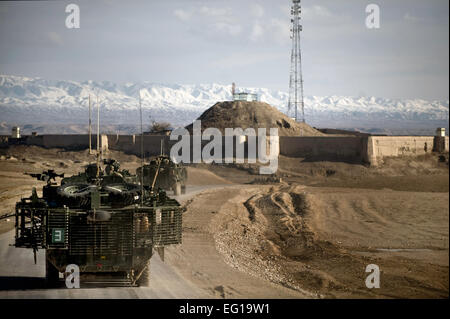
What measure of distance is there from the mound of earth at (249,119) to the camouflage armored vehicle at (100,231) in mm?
59003

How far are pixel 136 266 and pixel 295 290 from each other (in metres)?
4.38

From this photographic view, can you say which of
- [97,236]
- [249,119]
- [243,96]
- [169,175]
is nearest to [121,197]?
[97,236]

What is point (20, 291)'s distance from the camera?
14.0 m

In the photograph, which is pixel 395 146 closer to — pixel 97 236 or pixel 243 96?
pixel 243 96

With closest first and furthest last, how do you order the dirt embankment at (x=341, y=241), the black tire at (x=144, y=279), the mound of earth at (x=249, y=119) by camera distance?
the black tire at (x=144, y=279), the dirt embankment at (x=341, y=241), the mound of earth at (x=249, y=119)

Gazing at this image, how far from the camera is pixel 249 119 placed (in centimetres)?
7850

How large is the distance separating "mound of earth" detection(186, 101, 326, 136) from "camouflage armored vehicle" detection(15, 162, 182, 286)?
59003mm

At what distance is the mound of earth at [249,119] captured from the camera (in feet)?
251

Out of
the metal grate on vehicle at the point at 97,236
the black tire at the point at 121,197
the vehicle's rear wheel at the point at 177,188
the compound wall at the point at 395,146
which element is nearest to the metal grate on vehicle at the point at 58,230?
the metal grate on vehicle at the point at 97,236

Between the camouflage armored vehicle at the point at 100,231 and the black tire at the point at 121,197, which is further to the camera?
the black tire at the point at 121,197

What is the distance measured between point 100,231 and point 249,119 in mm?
65419

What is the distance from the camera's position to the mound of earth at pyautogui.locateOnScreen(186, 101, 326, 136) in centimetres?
7638

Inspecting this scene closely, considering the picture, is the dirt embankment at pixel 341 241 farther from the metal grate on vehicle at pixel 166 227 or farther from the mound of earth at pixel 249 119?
the mound of earth at pixel 249 119
